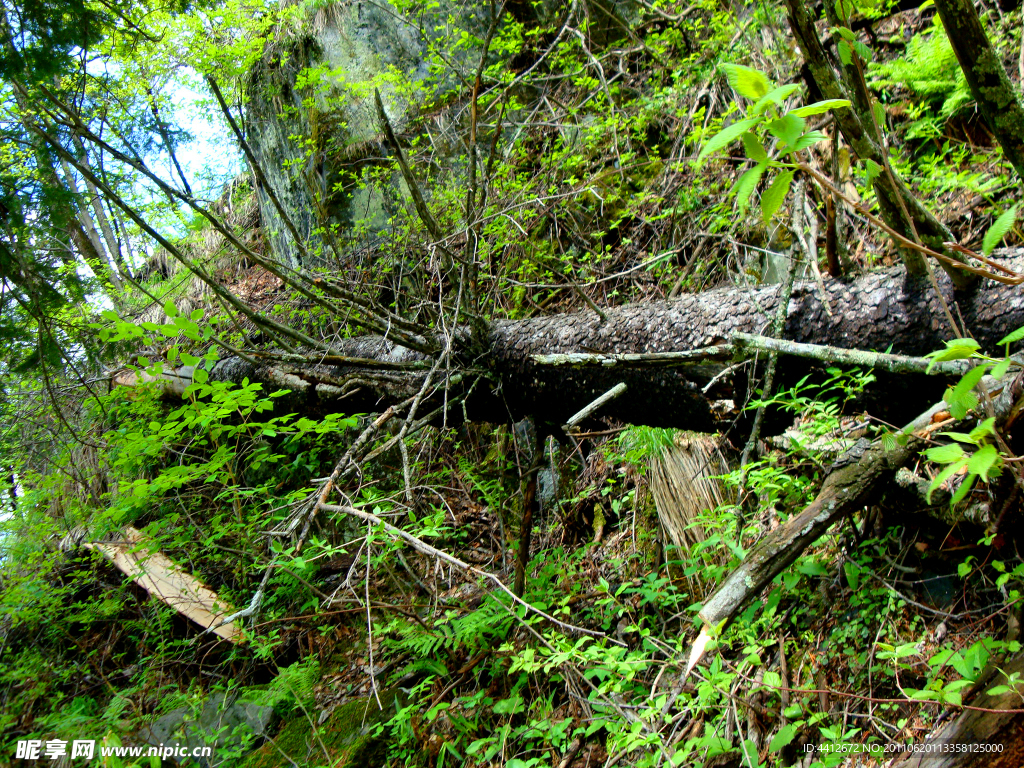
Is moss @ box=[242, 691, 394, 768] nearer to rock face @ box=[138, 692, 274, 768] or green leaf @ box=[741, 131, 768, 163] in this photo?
rock face @ box=[138, 692, 274, 768]

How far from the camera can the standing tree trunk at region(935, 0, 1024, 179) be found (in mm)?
1401

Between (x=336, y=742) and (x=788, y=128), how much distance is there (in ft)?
11.1

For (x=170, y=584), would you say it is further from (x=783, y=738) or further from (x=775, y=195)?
(x=775, y=195)

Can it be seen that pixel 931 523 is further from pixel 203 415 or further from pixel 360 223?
pixel 360 223

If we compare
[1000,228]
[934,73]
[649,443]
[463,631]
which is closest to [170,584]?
[463,631]

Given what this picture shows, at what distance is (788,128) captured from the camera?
86 centimetres

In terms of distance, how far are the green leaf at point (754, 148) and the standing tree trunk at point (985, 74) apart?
951 mm

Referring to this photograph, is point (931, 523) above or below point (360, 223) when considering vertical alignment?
below

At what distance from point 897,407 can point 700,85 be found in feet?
11.9

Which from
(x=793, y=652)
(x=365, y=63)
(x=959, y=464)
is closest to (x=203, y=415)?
(x=793, y=652)

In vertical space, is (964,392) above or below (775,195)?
below

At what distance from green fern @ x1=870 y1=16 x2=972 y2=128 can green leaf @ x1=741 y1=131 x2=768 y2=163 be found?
130 inches

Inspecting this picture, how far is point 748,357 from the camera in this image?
6.88ft

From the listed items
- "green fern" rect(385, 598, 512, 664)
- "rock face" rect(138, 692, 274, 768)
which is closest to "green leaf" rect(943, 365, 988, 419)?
"green fern" rect(385, 598, 512, 664)
